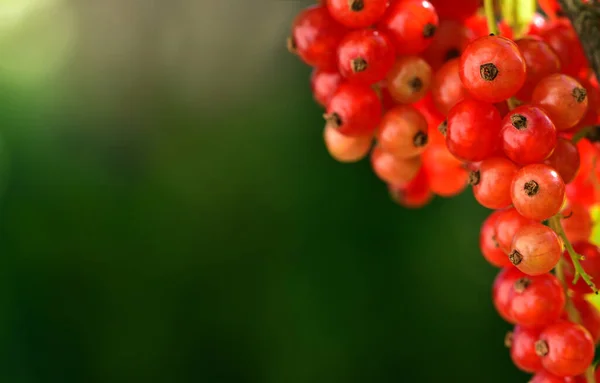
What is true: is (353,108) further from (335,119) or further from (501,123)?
(501,123)

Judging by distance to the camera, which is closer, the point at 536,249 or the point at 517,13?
the point at 536,249

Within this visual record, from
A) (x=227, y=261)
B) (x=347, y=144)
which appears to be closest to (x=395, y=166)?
(x=347, y=144)

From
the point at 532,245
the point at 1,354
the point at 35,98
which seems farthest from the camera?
the point at 35,98

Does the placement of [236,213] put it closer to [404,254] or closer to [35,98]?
[404,254]

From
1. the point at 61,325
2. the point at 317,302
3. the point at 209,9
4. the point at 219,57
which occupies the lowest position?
the point at 317,302

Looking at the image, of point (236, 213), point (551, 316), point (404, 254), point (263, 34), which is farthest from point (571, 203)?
point (263, 34)

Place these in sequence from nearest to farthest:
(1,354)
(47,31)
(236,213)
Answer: (1,354) < (236,213) < (47,31)

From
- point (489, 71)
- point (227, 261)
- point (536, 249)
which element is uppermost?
point (489, 71)
